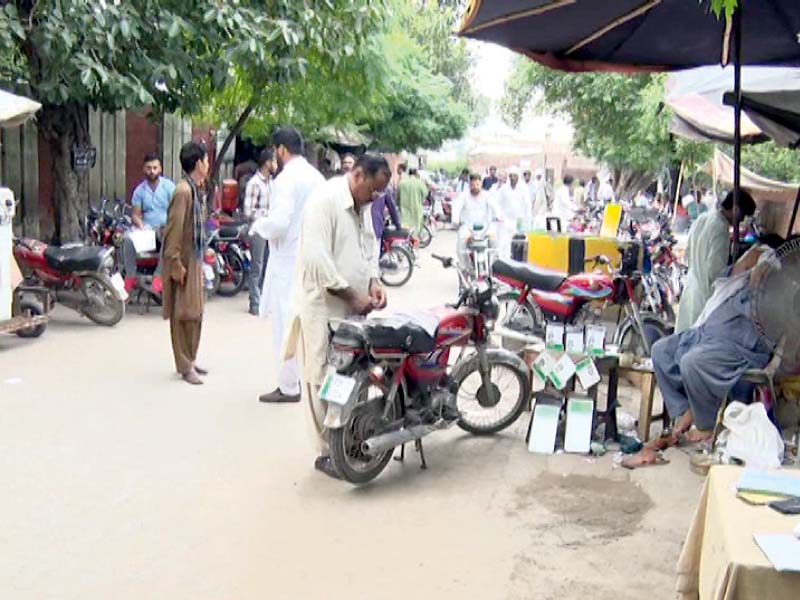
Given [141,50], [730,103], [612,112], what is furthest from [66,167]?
[612,112]

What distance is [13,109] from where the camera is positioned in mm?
7363

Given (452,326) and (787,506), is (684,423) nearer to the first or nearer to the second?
(452,326)

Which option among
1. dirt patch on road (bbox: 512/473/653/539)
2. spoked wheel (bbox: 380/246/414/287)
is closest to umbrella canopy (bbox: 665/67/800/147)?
dirt patch on road (bbox: 512/473/653/539)

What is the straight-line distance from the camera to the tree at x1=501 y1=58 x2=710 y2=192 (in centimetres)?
1745

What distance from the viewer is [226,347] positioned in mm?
8344

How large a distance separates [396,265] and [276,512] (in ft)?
29.5

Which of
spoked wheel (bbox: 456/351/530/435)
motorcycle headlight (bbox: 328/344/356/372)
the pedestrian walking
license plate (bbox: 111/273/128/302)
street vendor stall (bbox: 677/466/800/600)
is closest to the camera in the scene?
street vendor stall (bbox: 677/466/800/600)

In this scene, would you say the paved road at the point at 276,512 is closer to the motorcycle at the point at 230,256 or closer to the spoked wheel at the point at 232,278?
the motorcycle at the point at 230,256

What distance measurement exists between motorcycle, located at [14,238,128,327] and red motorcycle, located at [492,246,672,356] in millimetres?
4022

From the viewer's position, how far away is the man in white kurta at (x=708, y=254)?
19.6ft

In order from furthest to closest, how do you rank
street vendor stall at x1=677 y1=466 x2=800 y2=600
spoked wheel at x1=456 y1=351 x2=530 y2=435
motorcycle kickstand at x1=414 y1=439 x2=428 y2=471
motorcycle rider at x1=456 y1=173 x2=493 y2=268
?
motorcycle rider at x1=456 y1=173 x2=493 y2=268 → spoked wheel at x1=456 y1=351 x2=530 y2=435 → motorcycle kickstand at x1=414 y1=439 x2=428 y2=471 → street vendor stall at x1=677 y1=466 x2=800 y2=600

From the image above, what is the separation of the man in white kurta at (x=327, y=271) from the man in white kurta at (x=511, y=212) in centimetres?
805

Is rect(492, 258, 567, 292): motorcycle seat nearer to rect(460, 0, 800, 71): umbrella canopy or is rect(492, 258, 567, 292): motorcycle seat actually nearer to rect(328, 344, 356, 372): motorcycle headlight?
rect(460, 0, 800, 71): umbrella canopy

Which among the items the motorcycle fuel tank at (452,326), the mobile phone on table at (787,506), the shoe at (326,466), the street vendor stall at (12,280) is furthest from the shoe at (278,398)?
the mobile phone on table at (787,506)
